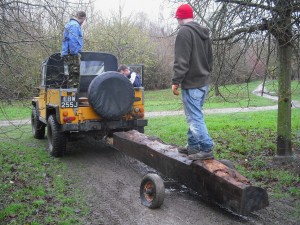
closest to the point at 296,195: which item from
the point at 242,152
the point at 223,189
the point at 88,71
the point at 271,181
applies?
the point at 271,181

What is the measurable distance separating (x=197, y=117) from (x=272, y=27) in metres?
2.18

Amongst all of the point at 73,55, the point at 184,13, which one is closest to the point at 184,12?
the point at 184,13

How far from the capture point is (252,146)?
895 centimetres

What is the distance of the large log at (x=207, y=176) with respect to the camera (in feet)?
14.0

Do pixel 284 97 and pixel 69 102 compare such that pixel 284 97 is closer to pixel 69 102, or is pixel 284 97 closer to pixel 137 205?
pixel 137 205

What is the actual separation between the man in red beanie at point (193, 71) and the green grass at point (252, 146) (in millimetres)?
1553

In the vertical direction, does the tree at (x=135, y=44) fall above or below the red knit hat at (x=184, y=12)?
above

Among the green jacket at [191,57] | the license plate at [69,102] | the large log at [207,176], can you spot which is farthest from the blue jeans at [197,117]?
the license plate at [69,102]

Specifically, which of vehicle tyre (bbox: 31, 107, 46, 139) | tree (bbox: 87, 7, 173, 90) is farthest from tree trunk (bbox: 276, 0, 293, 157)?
tree (bbox: 87, 7, 173, 90)

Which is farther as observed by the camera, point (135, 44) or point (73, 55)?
point (135, 44)

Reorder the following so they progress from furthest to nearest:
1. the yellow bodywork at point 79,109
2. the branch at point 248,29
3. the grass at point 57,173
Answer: the yellow bodywork at point 79,109, the branch at point 248,29, the grass at point 57,173

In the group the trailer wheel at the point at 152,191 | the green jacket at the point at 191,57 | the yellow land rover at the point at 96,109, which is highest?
the green jacket at the point at 191,57

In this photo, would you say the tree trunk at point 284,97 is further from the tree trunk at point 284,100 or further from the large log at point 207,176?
the large log at point 207,176

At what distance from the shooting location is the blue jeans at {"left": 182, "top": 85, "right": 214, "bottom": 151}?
521 cm
